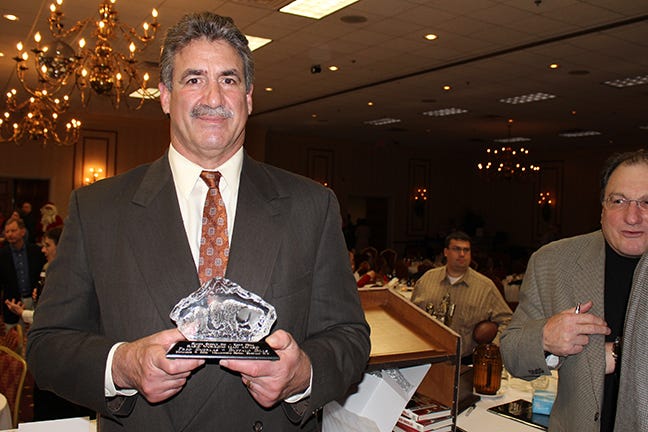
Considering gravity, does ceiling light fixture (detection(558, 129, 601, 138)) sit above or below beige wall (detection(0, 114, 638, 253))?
above

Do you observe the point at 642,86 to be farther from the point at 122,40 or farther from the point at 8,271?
the point at 8,271

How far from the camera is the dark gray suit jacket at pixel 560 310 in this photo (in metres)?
2.00

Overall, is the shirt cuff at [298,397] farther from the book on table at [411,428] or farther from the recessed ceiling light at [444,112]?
the recessed ceiling light at [444,112]

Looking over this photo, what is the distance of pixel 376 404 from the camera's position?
5.52 ft

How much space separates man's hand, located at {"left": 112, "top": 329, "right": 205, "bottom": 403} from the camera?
40.3 inches

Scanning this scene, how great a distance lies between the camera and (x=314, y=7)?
260 inches

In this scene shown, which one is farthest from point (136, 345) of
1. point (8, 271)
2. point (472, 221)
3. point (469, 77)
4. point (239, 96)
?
point (472, 221)

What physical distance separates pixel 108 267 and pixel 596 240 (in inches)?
68.8

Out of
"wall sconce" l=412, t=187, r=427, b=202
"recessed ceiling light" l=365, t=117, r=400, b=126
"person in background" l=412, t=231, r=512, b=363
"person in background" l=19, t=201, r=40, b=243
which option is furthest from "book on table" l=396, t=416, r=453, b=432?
"wall sconce" l=412, t=187, r=427, b=202

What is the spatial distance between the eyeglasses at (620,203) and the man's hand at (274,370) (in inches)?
54.5

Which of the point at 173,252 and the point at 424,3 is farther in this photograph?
the point at 424,3

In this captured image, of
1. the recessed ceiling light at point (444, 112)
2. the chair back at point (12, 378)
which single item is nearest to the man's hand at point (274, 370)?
the chair back at point (12, 378)

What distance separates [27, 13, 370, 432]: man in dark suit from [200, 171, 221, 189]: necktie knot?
0.07ft

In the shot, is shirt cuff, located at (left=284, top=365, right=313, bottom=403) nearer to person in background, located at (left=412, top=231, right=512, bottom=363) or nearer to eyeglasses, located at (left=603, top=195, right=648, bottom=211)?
eyeglasses, located at (left=603, top=195, right=648, bottom=211)
